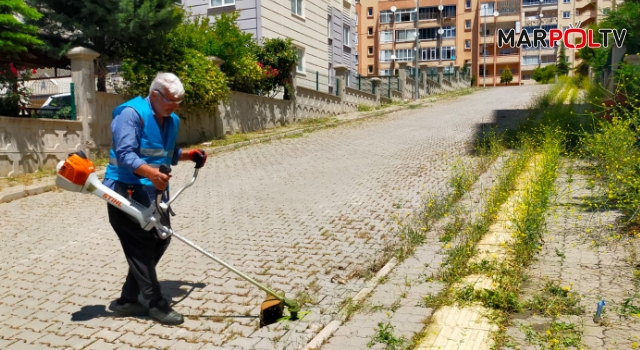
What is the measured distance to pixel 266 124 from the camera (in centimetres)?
1919

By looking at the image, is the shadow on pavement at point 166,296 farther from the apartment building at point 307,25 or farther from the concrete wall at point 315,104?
the apartment building at point 307,25

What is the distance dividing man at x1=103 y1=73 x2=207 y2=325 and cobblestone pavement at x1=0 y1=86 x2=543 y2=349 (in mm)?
247

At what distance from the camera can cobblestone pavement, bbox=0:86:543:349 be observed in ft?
13.9

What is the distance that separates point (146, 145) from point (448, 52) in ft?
218

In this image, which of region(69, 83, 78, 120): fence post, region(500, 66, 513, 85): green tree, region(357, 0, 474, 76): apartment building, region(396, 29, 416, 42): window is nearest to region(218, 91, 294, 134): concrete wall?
region(69, 83, 78, 120): fence post

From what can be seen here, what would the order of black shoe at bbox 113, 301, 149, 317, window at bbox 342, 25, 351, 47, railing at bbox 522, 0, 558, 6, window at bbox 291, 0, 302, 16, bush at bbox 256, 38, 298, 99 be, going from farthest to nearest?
railing at bbox 522, 0, 558, 6 → window at bbox 342, 25, 351, 47 → window at bbox 291, 0, 302, 16 → bush at bbox 256, 38, 298, 99 → black shoe at bbox 113, 301, 149, 317

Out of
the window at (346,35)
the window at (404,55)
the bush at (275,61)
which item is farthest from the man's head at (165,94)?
the window at (404,55)

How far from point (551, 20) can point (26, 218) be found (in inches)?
2708

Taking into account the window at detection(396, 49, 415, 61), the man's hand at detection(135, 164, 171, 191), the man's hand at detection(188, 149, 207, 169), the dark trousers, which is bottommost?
the dark trousers

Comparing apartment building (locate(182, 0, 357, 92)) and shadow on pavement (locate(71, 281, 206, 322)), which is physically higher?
apartment building (locate(182, 0, 357, 92))

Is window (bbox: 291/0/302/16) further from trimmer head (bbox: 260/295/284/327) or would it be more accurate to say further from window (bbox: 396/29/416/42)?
window (bbox: 396/29/416/42)

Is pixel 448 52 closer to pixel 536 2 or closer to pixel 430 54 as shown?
pixel 430 54

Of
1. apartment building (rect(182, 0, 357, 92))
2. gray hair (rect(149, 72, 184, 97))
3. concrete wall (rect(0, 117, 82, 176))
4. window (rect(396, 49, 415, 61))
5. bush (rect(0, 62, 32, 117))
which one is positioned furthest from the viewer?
window (rect(396, 49, 415, 61))

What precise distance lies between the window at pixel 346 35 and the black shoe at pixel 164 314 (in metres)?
28.6
